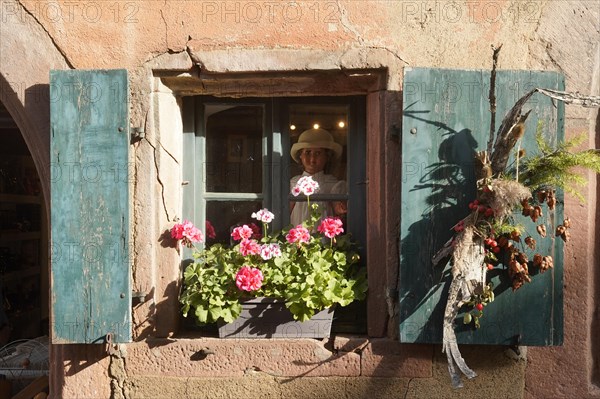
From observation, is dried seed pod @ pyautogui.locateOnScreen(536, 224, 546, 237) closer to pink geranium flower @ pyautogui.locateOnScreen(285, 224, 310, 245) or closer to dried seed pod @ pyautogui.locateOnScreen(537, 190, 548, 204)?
dried seed pod @ pyautogui.locateOnScreen(537, 190, 548, 204)

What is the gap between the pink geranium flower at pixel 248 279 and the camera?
115 inches

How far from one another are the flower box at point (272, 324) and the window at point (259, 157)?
20.6 inches

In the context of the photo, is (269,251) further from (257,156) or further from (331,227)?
(257,156)

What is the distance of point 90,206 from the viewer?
3033 mm

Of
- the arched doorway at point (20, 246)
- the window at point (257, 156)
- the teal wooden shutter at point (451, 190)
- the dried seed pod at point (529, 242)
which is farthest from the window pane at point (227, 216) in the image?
the arched doorway at point (20, 246)

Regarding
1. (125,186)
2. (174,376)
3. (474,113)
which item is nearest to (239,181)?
(125,186)

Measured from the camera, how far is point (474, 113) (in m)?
2.95

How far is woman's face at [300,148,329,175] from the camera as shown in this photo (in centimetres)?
346

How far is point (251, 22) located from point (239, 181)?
924mm

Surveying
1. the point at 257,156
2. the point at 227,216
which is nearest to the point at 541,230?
the point at 257,156

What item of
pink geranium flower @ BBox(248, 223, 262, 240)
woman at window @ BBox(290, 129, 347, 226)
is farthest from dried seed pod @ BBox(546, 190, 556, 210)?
pink geranium flower @ BBox(248, 223, 262, 240)

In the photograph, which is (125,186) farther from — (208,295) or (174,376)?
(174,376)

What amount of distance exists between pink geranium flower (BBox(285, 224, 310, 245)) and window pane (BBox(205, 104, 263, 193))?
1.60 ft

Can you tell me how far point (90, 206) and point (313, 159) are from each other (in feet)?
4.22
